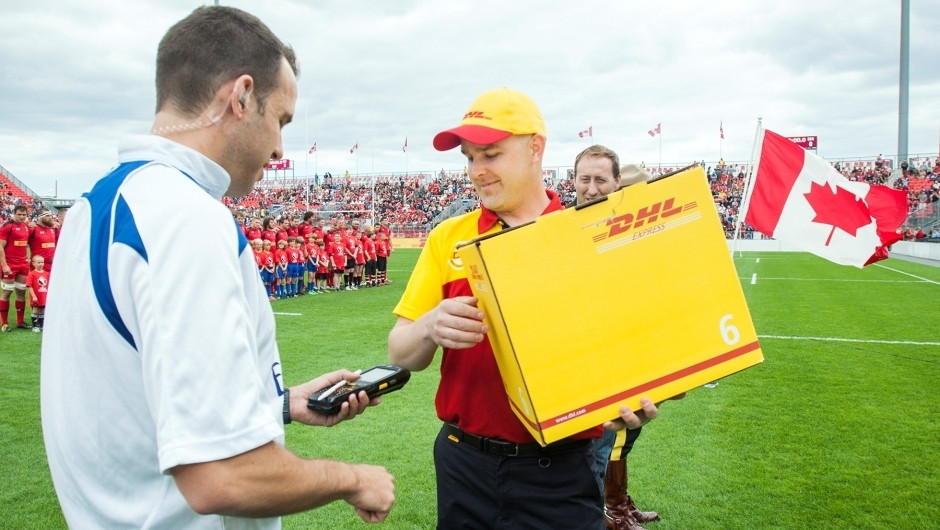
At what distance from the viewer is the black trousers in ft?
7.72

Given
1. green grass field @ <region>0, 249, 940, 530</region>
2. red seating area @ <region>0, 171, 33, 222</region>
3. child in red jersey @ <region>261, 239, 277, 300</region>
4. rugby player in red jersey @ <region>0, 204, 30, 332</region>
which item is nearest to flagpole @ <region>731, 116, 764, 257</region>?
green grass field @ <region>0, 249, 940, 530</region>

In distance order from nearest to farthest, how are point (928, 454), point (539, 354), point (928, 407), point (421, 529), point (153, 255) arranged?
point (153, 255) → point (539, 354) → point (421, 529) → point (928, 454) → point (928, 407)

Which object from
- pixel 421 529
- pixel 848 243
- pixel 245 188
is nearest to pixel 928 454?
pixel 848 243

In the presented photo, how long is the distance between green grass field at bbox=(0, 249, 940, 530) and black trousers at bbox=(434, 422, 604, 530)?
204cm

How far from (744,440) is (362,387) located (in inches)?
193

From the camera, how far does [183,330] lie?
3.87 ft

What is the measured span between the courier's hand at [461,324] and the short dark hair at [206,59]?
827 mm

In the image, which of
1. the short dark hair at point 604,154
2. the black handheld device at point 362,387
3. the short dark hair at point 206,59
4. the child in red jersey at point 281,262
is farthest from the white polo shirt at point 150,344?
the child in red jersey at point 281,262

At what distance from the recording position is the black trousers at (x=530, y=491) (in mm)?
2352

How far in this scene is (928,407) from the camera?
22.8ft

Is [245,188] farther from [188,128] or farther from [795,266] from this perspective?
[795,266]

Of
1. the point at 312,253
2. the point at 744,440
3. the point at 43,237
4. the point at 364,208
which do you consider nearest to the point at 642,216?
the point at 744,440

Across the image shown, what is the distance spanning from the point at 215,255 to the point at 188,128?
43 cm

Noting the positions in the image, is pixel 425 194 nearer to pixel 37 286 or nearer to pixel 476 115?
pixel 37 286
